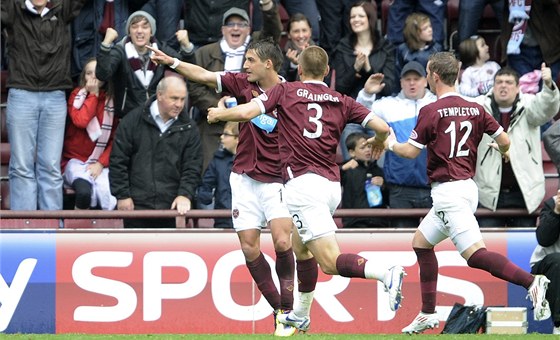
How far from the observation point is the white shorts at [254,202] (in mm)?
10977

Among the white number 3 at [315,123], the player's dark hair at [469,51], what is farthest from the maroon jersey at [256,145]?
the player's dark hair at [469,51]

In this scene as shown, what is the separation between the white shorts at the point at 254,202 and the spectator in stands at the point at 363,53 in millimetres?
2949

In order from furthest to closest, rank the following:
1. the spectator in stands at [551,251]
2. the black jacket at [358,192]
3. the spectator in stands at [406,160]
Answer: the black jacket at [358,192] < the spectator in stands at [406,160] < the spectator in stands at [551,251]

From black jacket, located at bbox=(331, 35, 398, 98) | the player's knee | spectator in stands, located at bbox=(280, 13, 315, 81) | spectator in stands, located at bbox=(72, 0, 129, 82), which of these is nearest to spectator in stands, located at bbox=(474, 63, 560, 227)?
black jacket, located at bbox=(331, 35, 398, 98)

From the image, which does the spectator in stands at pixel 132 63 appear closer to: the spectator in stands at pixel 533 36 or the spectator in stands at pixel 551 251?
the spectator in stands at pixel 533 36

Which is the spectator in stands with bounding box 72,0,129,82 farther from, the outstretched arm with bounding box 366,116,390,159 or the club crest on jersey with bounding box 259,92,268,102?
the outstretched arm with bounding box 366,116,390,159

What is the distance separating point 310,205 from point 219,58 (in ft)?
13.8

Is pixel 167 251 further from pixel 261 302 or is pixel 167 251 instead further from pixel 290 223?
pixel 290 223

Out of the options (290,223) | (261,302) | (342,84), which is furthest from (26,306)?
(342,84)

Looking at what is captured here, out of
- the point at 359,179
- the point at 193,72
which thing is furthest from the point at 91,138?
the point at 193,72

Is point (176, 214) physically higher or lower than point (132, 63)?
lower

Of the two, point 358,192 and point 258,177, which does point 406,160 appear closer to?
point 358,192

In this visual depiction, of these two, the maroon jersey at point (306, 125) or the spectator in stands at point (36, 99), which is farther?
the spectator in stands at point (36, 99)

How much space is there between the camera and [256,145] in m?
11.0
